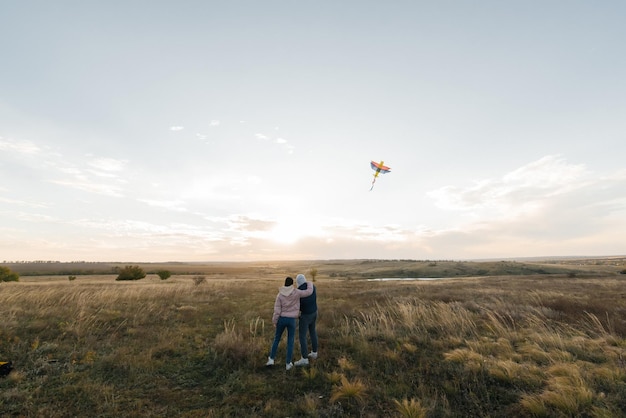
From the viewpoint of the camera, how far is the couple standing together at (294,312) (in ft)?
29.1

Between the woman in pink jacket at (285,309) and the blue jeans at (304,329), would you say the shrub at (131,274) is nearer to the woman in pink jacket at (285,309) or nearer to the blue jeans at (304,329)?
the woman in pink jacket at (285,309)

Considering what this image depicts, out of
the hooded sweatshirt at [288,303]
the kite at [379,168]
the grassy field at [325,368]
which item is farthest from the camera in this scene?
the kite at [379,168]

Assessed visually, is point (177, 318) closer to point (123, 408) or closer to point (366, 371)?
point (123, 408)

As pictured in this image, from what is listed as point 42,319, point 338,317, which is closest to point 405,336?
point 338,317

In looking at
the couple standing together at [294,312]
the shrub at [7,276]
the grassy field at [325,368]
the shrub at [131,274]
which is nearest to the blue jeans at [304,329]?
the couple standing together at [294,312]

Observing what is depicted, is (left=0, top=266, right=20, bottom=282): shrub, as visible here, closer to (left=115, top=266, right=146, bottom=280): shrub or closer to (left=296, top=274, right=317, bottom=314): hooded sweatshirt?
(left=115, top=266, right=146, bottom=280): shrub

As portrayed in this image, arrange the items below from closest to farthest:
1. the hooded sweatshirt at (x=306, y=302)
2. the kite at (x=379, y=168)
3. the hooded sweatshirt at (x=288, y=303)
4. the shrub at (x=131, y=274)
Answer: the hooded sweatshirt at (x=288, y=303) → the hooded sweatshirt at (x=306, y=302) → the kite at (x=379, y=168) → the shrub at (x=131, y=274)

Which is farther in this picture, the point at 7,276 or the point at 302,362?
the point at 7,276

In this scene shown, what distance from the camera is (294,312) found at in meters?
9.03

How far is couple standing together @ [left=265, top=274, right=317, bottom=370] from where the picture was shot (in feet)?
29.1

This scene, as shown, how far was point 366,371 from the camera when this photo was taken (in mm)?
8086

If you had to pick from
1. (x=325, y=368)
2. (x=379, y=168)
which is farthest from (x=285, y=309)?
(x=379, y=168)

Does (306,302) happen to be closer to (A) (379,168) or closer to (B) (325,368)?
(B) (325,368)

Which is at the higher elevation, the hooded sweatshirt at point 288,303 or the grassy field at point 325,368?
the hooded sweatshirt at point 288,303
